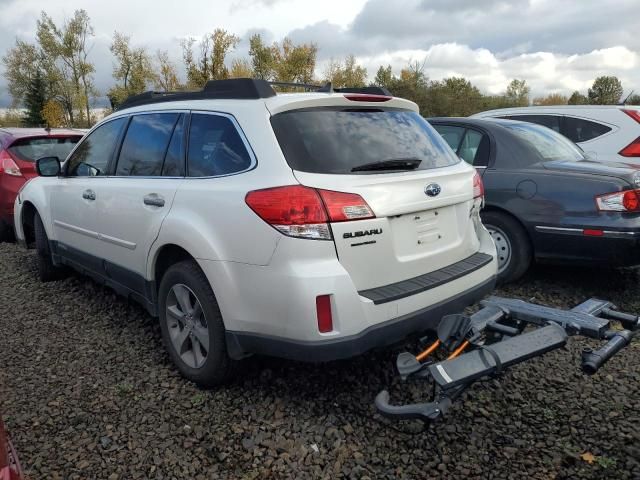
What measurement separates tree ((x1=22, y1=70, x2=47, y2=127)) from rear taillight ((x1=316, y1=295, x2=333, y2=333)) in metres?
50.7

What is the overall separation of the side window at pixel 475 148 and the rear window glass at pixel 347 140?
192 centimetres

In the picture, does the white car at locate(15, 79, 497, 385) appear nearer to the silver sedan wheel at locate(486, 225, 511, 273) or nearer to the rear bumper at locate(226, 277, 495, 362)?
the rear bumper at locate(226, 277, 495, 362)

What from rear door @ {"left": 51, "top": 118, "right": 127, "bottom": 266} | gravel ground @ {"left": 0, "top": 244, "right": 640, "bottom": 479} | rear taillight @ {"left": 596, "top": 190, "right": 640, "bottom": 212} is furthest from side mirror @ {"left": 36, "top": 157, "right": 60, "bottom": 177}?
rear taillight @ {"left": 596, "top": 190, "right": 640, "bottom": 212}

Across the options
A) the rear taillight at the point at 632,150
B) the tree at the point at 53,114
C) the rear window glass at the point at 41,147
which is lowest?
the rear taillight at the point at 632,150

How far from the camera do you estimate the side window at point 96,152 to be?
3926 millimetres

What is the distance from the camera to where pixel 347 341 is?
7.84ft

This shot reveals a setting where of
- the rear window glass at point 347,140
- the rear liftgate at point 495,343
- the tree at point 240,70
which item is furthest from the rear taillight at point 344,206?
the tree at point 240,70

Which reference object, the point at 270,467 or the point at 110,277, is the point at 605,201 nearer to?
the point at 270,467

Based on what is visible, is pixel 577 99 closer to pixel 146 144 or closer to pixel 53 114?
pixel 53 114

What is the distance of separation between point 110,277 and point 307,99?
2.15 meters

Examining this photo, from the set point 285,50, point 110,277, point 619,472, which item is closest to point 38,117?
point 285,50

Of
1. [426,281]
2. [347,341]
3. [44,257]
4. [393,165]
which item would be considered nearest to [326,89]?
[393,165]

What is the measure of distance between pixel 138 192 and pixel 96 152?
1.14m

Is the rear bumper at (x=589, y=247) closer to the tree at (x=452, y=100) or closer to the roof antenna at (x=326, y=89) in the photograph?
the roof antenna at (x=326, y=89)
